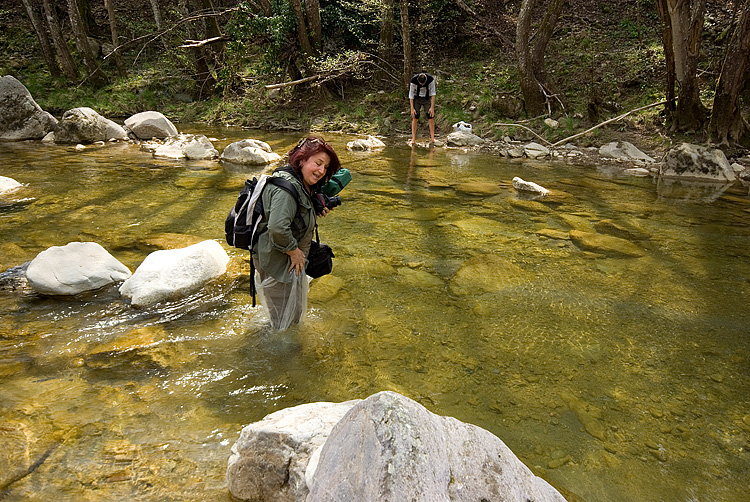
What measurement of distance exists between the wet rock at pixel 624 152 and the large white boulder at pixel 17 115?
46.5 ft

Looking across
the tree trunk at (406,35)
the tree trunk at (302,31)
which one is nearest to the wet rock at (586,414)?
the tree trunk at (406,35)

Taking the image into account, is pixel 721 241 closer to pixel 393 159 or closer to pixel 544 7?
pixel 393 159

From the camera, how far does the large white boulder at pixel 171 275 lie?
3.88m

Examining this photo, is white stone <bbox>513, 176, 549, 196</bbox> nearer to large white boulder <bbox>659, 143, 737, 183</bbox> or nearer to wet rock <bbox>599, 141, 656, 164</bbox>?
large white boulder <bbox>659, 143, 737, 183</bbox>

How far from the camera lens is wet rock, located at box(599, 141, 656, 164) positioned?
1023cm

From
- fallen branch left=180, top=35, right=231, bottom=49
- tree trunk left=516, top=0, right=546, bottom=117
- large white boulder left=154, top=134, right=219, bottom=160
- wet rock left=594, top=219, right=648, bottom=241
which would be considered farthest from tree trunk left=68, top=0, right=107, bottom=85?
wet rock left=594, top=219, right=648, bottom=241

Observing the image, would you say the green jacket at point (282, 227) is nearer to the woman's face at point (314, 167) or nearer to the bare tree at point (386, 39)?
the woman's face at point (314, 167)

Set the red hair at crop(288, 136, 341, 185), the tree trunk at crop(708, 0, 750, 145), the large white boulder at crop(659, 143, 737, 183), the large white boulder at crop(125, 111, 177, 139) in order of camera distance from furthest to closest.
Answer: the large white boulder at crop(125, 111, 177, 139)
the tree trunk at crop(708, 0, 750, 145)
the large white boulder at crop(659, 143, 737, 183)
the red hair at crop(288, 136, 341, 185)

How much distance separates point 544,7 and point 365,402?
2076cm

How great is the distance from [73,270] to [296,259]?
2.35 metres

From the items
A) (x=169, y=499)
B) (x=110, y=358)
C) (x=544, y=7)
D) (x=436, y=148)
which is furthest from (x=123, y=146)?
(x=544, y=7)

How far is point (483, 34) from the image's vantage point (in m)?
17.7

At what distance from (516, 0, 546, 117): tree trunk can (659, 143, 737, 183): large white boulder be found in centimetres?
418

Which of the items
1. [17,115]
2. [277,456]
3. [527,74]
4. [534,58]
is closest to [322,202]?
[277,456]
